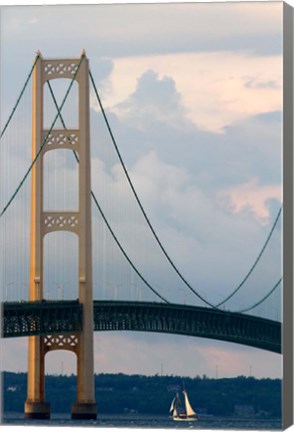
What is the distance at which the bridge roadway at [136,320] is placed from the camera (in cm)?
4508

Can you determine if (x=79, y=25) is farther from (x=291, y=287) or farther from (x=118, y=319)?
(x=118, y=319)

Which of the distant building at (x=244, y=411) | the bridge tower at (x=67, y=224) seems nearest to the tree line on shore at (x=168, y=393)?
the distant building at (x=244, y=411)

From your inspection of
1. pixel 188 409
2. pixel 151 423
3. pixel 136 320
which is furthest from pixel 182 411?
pixel 136 320

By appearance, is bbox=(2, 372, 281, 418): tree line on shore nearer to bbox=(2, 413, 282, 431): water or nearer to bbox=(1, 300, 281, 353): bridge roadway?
bbox=(2, 413, 282, 431): water

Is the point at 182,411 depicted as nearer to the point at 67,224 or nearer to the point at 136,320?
the point at 136,320

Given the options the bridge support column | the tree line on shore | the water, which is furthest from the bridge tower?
the water

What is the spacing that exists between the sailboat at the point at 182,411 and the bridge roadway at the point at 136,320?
7.42 ft

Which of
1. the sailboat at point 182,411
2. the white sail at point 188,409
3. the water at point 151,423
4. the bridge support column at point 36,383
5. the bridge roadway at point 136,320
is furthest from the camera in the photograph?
the bridge roadway at point 136,320

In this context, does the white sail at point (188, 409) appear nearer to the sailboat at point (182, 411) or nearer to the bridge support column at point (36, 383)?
the sailboat at point (182, 411)

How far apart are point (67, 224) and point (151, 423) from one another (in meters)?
8.02

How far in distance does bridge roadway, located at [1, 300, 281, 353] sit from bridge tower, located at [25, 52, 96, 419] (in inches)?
10.6

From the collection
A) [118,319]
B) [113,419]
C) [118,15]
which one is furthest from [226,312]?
[118,15]

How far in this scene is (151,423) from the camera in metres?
41.3

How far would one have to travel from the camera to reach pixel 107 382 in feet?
146
